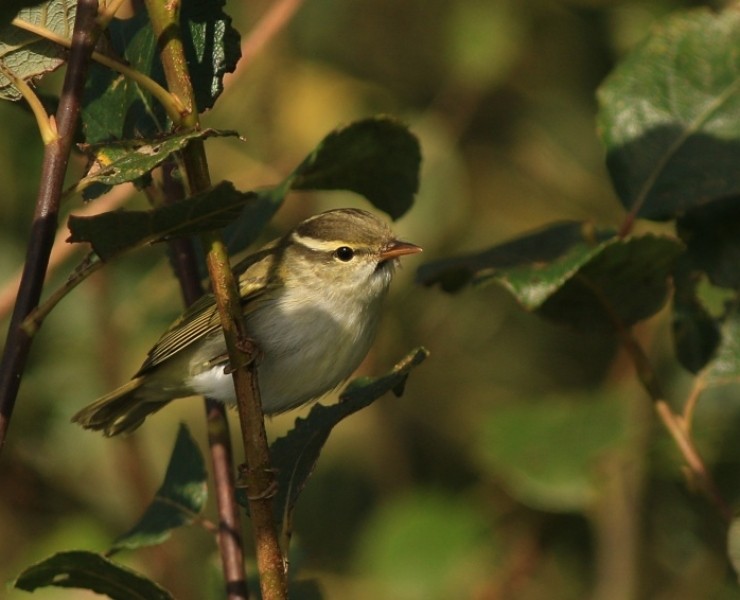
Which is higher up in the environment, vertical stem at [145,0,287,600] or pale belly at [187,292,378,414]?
vertical stem at [145,0,287,600]

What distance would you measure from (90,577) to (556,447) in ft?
6.33

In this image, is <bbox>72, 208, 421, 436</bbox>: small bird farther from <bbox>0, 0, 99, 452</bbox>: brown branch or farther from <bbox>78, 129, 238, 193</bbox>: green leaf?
<bbox>0, 0, 99, 452</bbox>: brown branch

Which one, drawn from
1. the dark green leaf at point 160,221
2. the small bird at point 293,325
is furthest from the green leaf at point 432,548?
the dark green leaf at point 160,221

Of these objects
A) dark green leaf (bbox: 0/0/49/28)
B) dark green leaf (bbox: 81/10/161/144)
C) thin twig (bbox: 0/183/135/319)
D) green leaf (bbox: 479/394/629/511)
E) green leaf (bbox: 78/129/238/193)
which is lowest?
green leaf (bbox: 479/394/629/511)

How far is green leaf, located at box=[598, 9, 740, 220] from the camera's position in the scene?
2477 millimetres

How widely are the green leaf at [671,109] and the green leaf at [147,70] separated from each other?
1003 mm

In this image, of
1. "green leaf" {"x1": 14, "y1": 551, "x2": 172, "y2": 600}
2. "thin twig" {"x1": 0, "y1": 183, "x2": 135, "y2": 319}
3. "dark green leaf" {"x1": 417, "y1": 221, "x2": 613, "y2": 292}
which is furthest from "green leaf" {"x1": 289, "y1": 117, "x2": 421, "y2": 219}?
"green leaf" {"x1": 14, "y1": 551, "x2": 172, "y2": 600}

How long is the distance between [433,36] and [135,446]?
2.87 metres

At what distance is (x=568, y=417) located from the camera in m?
3.62

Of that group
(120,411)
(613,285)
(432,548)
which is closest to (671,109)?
(613,285)

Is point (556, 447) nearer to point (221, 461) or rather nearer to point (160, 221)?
point (221, 461)

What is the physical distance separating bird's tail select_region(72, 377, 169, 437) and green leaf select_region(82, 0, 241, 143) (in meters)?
1.40

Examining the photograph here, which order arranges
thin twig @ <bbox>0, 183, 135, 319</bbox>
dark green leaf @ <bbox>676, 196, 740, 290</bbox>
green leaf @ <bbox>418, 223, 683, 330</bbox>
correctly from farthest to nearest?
thin twig @ <bbox>0, 183, 135, 319</bbox> < dark green leaf @ <bbox>676, 196, 740, 290</bbox> < green leaf @ <bbox>418, 223, 683, 330</bbox>

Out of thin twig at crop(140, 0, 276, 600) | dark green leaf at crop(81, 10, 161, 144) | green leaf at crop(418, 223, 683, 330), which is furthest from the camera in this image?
green leaf at crop(418, 223, 683, 330)
